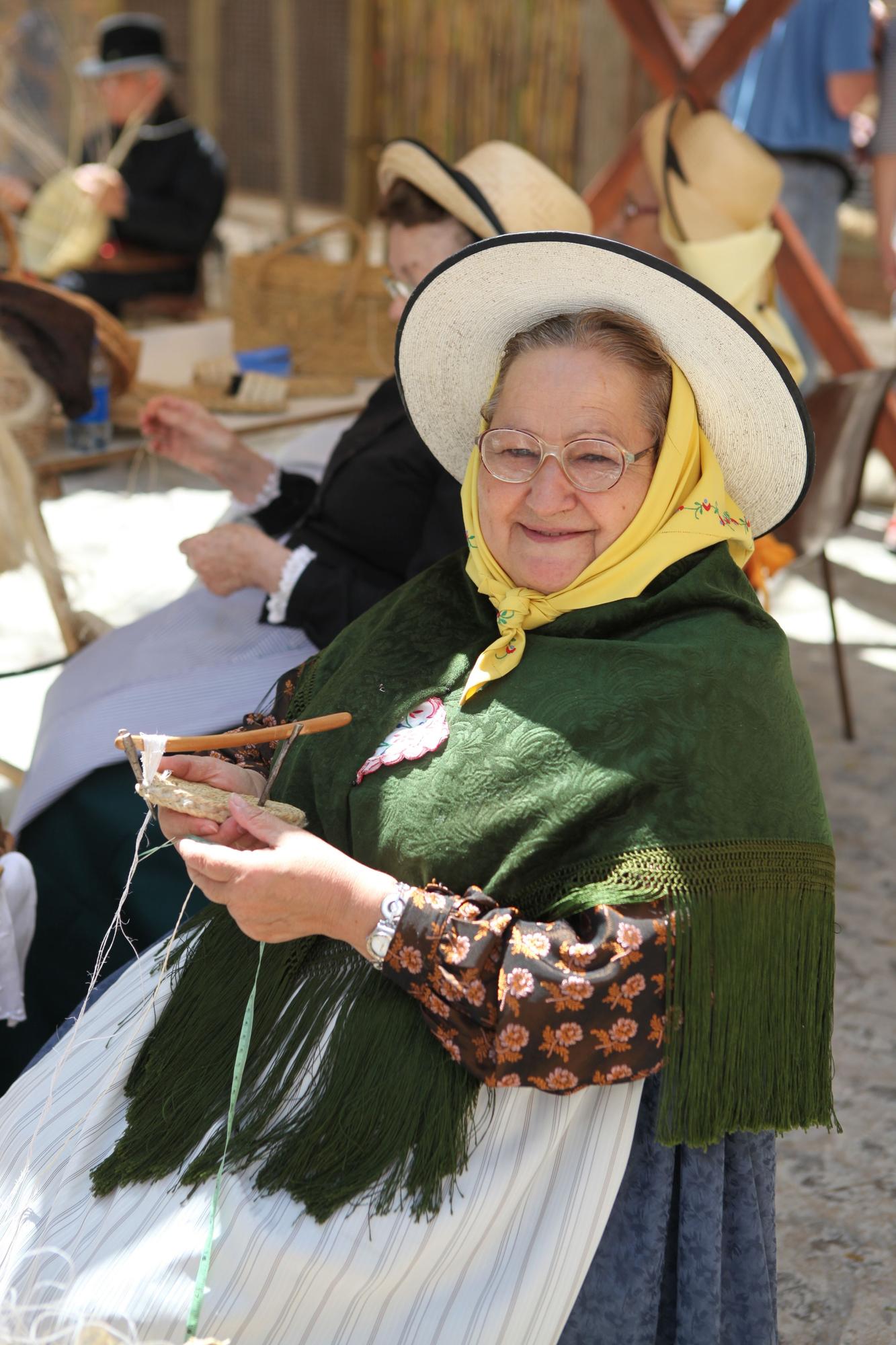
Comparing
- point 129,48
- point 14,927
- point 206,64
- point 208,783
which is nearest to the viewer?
point 208,783

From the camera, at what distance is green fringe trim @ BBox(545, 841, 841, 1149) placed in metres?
1.30

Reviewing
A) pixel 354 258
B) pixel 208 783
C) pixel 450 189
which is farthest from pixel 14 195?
pixel 208 783

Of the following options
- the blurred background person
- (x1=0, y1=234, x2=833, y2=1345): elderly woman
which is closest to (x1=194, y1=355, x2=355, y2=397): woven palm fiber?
the blurred background person

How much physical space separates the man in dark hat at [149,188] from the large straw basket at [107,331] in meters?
2.86

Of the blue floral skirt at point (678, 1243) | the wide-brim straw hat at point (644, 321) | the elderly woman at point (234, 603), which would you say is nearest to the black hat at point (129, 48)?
the elderly woman at point (234, 603)

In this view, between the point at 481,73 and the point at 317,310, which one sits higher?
the point at 317,310

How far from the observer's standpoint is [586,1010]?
1.26 m

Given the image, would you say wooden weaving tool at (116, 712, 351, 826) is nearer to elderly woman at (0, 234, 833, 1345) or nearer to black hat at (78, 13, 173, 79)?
elderly woman at (0, 234, 833, 1345)

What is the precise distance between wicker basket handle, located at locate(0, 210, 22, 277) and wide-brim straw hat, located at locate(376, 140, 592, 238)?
1059 millimetres

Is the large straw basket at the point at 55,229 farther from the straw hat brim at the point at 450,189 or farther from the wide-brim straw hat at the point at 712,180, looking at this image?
the straw hat brim at the point at 450,189

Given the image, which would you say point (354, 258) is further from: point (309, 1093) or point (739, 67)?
point (309, 1093)

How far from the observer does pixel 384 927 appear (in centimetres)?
132

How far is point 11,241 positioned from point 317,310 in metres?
0.85

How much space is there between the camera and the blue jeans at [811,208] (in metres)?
4.54
